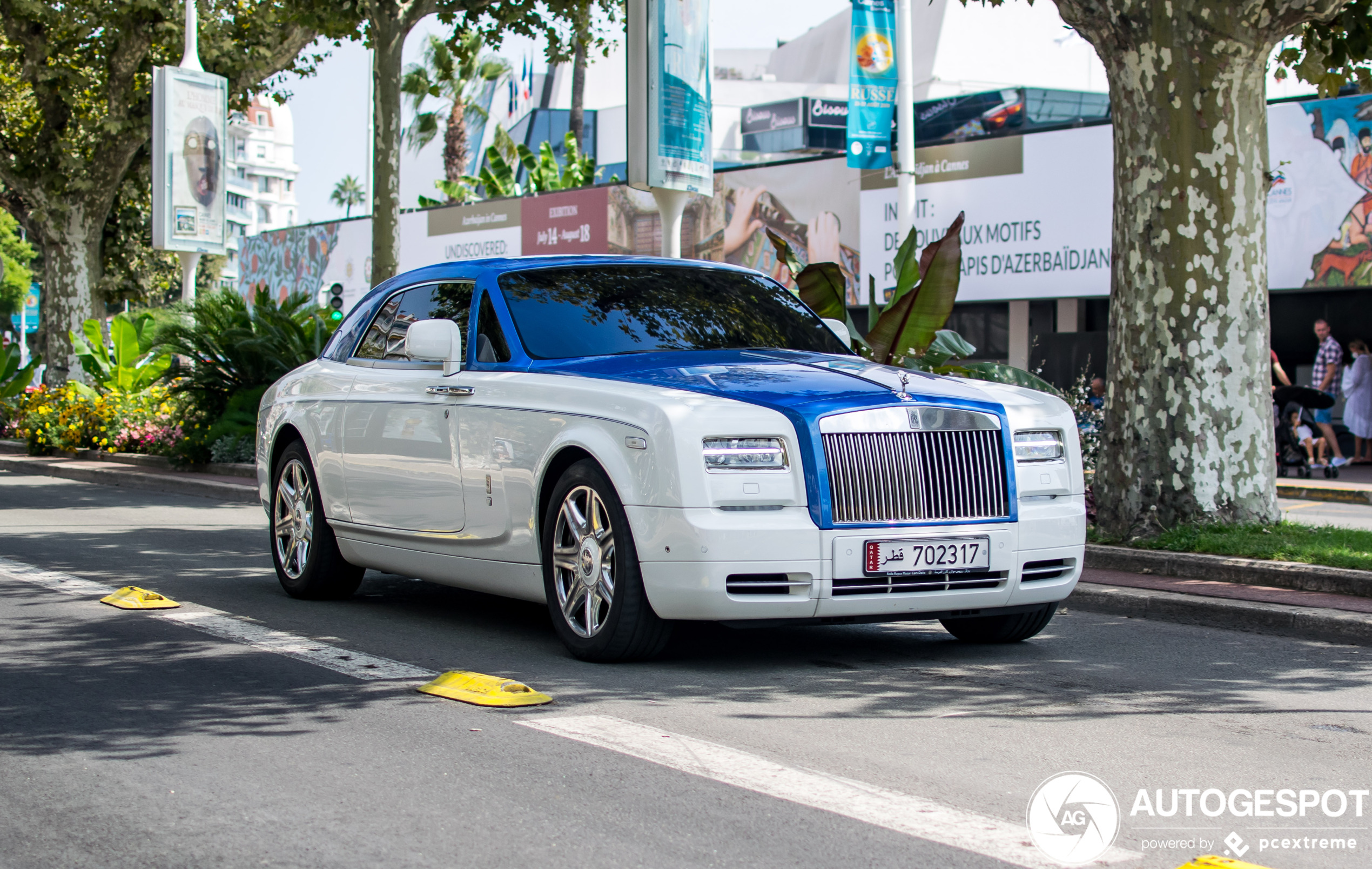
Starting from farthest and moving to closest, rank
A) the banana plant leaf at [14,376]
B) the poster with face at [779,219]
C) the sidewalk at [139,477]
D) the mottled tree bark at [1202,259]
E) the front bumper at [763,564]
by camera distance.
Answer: the poster with face at [779,219] < the banana plant leaf at [14,376] < the sidewalk at [139,477] < the mottled tree bark at [1202,259] < the front bumper at [763,564]

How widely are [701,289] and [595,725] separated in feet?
9.88

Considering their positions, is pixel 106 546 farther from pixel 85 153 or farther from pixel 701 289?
pixel 85 153

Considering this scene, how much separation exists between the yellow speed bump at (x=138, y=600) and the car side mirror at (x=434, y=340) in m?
2.12

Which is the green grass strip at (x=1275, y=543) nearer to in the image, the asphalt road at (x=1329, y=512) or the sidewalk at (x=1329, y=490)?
the asphalt road at (x=1329, y=512)

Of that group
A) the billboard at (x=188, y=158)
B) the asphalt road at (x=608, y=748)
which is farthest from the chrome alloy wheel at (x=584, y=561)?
the billboard at (x=188, y=158)

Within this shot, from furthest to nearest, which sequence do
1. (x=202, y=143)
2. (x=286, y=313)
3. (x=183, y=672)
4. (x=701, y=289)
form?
1. (x=202, y=143)
2. (x=286, y=313)
3. (x=701, y=289)
4. (x=183, y=672)

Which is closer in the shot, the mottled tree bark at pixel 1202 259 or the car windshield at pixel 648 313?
the car windshield at pixel 648 313

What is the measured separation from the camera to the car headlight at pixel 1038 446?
21.3ft

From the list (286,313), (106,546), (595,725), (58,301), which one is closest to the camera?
(595,725)

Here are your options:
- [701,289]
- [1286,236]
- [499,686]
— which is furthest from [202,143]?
[499,686]

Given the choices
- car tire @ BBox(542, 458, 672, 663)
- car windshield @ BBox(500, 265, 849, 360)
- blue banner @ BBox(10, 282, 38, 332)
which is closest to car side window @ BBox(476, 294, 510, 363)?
car windshield @ BBox(500, 265, 849, 360)

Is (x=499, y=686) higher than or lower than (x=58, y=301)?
lower

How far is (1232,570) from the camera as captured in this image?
28.3 feet

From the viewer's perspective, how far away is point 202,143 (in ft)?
76.4
